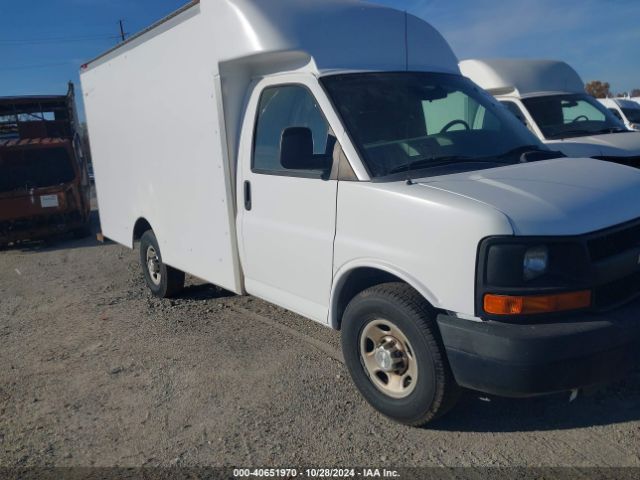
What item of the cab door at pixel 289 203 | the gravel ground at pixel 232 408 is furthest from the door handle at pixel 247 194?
the gravel ground at pixel 232 408

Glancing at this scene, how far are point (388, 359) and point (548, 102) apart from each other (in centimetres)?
673

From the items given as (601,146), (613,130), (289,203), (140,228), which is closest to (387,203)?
(289,203)

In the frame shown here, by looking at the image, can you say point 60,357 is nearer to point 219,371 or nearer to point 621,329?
point 219,371

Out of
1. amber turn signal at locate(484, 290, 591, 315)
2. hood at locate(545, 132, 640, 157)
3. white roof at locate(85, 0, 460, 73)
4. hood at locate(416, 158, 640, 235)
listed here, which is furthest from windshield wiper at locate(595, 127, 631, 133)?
amber turn signal at locate(484, 290, 591, 315)

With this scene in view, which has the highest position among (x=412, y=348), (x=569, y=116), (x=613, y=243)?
(x=569, y=116)

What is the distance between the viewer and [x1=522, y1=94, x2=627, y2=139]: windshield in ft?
27.6

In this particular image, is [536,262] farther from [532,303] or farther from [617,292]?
[617,292]

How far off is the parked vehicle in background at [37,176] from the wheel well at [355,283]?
8.74 metres

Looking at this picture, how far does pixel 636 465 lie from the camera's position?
9.98 feet

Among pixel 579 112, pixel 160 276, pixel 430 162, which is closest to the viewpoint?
pixel 430 162

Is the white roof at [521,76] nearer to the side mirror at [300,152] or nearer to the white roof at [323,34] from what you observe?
the white roof at [323,34]

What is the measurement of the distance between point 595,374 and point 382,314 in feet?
3.81

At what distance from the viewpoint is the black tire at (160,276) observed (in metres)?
6.32

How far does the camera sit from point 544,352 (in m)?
2.86
